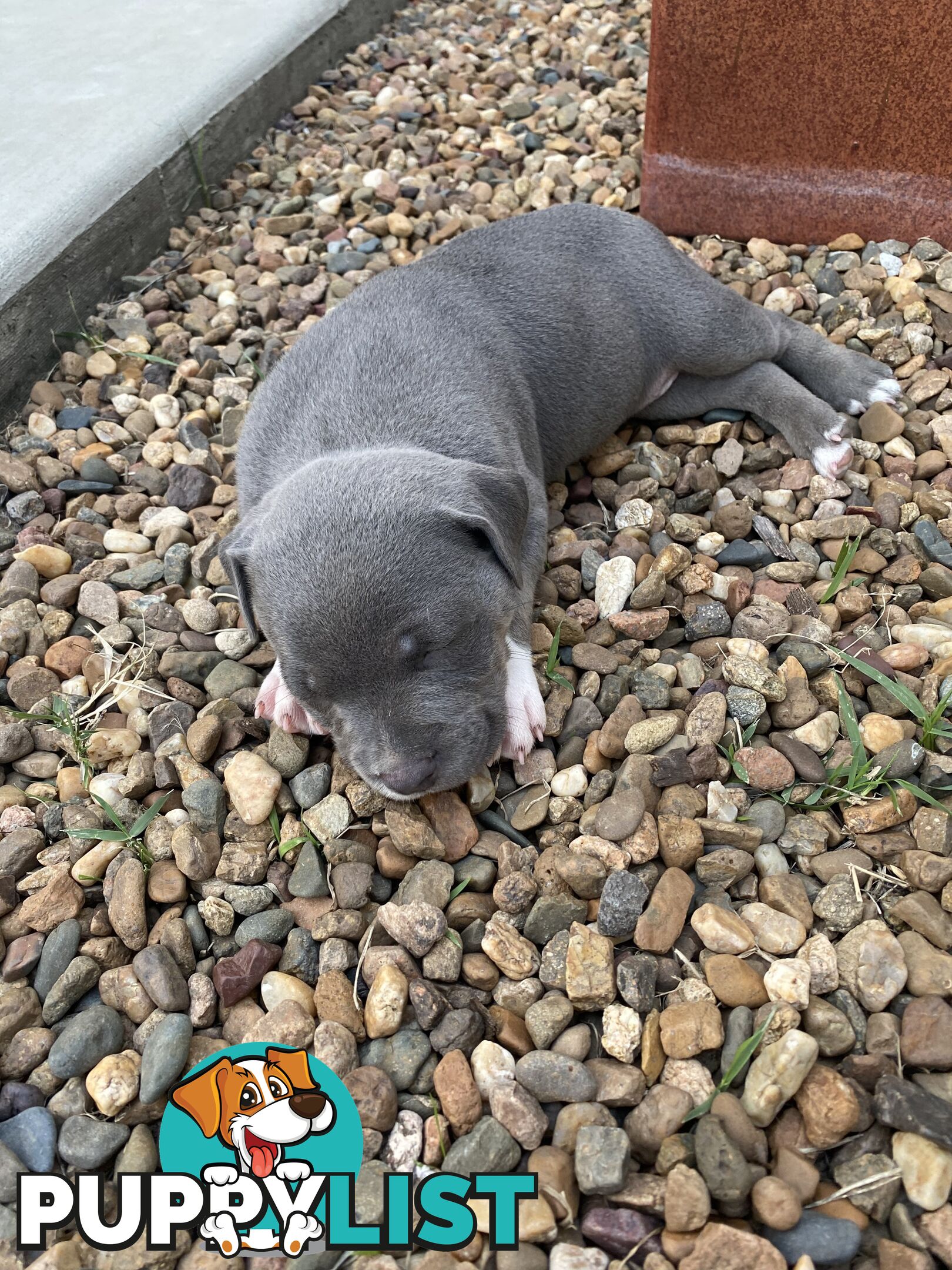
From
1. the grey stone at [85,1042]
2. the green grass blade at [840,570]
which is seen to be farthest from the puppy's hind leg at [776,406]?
the grey stone at [85,1042]

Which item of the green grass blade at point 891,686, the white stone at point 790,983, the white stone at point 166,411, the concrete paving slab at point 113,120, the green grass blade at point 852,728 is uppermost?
the concrete paving slab at point 113,120

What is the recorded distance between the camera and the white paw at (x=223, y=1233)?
2.26 m

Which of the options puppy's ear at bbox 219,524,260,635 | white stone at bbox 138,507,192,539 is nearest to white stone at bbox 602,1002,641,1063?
puppy's ear at bbox 219,524,260,635

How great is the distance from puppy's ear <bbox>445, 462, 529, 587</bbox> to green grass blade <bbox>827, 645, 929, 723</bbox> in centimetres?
121

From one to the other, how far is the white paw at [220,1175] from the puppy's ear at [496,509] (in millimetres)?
1878

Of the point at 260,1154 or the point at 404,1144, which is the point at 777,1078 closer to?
the point at 404,1144

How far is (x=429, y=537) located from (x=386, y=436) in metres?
0.68

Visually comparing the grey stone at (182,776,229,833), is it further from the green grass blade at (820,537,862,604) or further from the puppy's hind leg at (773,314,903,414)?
the puppy's hind leg at (773,314,903,414)

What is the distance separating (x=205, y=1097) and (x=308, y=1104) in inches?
11.7

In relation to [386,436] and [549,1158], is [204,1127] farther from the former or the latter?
[386,436]

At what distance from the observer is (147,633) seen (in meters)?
3.82

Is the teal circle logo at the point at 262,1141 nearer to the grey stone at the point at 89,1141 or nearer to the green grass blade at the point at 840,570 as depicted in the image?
the grey stone at the point at 89,1141

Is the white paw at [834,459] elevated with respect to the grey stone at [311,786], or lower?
elevated

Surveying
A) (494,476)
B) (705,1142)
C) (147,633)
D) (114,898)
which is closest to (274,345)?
(147,633)
